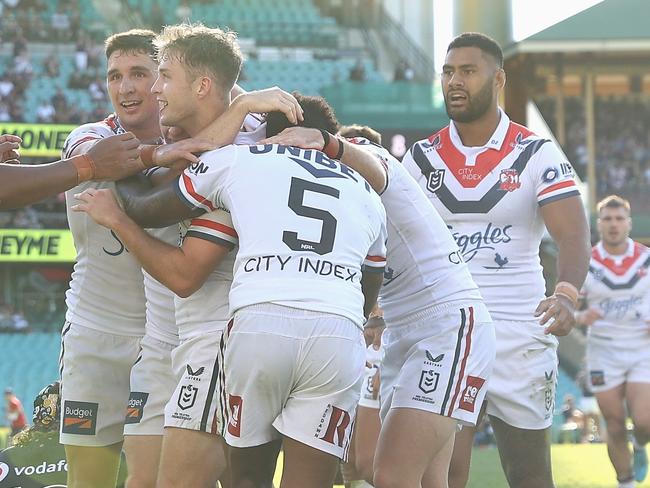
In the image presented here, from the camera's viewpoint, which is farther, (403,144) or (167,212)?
(403,144)

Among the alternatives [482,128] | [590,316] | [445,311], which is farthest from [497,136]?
[590,316]

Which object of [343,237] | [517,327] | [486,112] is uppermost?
[486,112]

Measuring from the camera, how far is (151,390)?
575 cm

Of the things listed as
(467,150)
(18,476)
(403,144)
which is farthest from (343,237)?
(403,144)

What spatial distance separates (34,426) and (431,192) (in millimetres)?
2618

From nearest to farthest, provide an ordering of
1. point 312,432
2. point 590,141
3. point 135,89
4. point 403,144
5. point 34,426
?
point 312,432 < point 135,89 < point 34,426 < point 403,144 < point 590,141

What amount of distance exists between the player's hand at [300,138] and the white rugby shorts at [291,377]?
2.25 ft

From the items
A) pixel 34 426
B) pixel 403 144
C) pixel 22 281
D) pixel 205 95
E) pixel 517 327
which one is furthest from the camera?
pixel 22 281

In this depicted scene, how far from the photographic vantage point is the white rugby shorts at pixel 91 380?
6.08 meters

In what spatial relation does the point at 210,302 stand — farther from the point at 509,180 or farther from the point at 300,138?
the point at 509,180

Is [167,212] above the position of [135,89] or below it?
below

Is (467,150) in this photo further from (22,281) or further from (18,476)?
(22,281)

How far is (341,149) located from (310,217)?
571 mm

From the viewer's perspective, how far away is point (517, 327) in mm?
6582
